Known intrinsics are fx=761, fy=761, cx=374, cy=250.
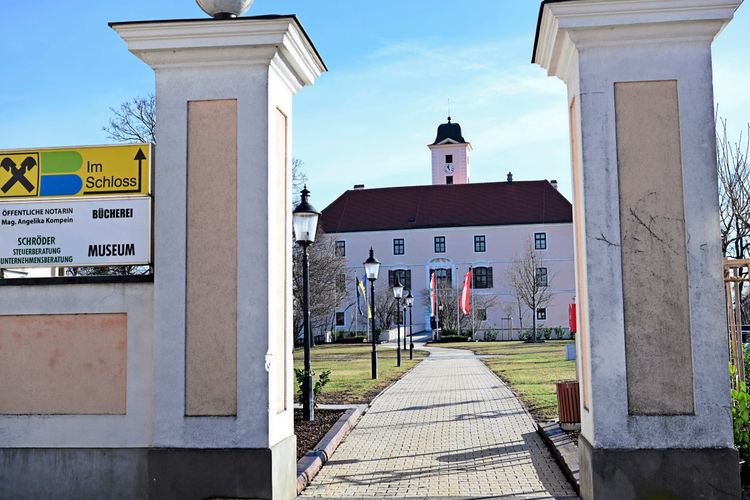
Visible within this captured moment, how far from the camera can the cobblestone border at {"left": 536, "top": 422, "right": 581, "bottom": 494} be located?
8.16m

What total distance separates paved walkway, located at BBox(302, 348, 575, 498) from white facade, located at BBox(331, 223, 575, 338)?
5853cm

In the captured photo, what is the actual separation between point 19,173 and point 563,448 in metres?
7.05

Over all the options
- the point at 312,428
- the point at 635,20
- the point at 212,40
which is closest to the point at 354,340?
the point at 312,428

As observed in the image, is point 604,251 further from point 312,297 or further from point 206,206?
point 312,297

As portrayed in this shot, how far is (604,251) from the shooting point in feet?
22.2

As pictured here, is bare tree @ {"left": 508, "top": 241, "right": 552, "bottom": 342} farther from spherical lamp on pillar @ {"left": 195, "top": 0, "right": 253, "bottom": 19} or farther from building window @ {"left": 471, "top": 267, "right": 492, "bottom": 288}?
spherical lamp on pillar @ {"left": 195, "top": 0, "right": 253, "bottom": 19}

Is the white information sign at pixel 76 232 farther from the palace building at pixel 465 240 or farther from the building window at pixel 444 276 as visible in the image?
the building window at pixel 444 276

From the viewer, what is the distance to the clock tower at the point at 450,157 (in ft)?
306

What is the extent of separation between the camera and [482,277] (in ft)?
252

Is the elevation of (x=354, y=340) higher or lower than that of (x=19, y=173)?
lower

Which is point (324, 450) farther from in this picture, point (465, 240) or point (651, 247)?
point (465, 240)

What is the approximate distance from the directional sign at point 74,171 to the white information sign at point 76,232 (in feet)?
0.36

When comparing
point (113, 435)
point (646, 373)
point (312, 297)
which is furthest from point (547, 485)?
point (312, 297)

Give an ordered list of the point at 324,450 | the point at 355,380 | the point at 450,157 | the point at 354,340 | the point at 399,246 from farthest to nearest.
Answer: the point at 450,157
the point at 399,246
the point at 354,340
the point at 355,380
the point at 324,450
